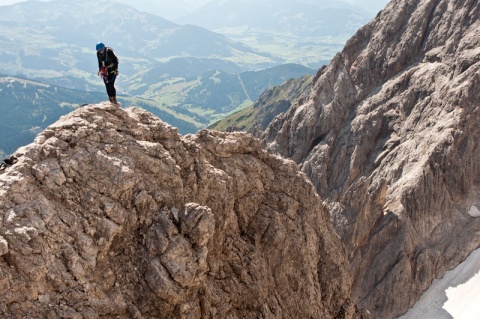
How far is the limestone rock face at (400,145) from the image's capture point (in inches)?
2810

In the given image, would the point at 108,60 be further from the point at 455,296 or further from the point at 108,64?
the point at 455,296

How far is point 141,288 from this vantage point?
1747cm

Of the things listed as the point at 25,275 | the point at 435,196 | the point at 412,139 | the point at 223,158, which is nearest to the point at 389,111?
the point at 412,139

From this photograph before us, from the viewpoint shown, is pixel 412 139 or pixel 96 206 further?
pixel 412 139

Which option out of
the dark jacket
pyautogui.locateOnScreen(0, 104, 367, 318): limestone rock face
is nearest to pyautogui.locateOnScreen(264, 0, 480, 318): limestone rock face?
pyautogui.locateOnScreen(0, 104, 367, 318): limestone rock face

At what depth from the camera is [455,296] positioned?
70438 millimetres

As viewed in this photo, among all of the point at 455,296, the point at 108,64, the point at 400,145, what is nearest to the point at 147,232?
the point at 108,64

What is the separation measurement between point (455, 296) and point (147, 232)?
65.6 m

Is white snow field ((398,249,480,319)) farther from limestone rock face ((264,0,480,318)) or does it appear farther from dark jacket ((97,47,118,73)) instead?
dark jacket ((97,47,118,73))

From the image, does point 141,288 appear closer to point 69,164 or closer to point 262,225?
point 69,164

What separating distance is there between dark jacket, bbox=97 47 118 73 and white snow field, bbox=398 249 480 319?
60.6 meters

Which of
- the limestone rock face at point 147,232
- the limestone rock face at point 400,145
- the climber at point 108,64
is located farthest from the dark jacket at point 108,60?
the limestone rock face at point 400,145

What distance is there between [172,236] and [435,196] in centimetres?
6607

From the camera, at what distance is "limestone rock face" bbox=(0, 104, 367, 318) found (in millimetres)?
15688
